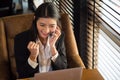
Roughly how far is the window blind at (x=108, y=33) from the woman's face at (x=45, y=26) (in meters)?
0.40

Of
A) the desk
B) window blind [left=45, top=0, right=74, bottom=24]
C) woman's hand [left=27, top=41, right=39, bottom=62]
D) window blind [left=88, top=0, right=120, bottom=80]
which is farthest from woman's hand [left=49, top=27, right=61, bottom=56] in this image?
window blind [left=45, top=0, right=74, bottom=24]

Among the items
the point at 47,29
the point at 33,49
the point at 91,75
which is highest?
the point at 47,29

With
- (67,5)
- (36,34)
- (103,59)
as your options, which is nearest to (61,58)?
(36,34)

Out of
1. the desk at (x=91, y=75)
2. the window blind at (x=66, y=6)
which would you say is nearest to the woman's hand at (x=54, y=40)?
the desk at (x=91, y=75)

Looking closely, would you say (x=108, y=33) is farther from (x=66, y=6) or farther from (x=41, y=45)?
(x=66, y=6)

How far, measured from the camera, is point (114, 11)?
1766mm

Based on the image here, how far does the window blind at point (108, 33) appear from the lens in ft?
5.91

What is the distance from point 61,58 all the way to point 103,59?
40 centimetres

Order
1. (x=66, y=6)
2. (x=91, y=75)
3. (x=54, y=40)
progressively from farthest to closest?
1. (x=66, y=6)
2. (x=54, y=40)
3. (x=91, y=75)

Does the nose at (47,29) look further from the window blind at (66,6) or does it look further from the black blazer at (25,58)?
the window blind at (66,6)

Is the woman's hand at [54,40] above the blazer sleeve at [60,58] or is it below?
above

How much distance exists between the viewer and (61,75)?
1.43 metres

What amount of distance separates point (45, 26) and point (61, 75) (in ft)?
1.39

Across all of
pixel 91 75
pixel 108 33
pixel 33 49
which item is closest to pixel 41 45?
pixel 33 49
